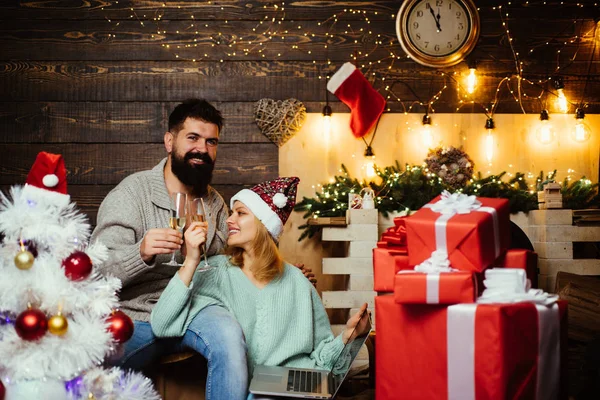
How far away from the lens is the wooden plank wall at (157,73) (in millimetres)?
3461

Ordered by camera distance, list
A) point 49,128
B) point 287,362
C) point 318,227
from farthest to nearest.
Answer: point 49,128
point 318,227
point 287,362

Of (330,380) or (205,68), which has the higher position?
(205,68)

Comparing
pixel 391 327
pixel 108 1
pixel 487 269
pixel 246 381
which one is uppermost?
pixel 108 1

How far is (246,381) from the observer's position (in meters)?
1.97

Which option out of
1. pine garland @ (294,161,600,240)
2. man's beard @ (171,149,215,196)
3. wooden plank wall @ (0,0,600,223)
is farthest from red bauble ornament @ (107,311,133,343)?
wooden plank wall @ (0,0,600,223)

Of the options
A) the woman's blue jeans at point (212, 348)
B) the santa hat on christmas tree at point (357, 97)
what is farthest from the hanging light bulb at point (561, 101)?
the woman's blue jeans at point (212, 348)

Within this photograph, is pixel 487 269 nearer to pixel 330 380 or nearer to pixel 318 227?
pixel 330 380

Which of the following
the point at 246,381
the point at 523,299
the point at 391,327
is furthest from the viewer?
the point at 246,381

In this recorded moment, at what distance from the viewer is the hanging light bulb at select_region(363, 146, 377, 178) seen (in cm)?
342

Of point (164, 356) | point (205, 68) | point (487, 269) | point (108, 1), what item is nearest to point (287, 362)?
point (164, 356)

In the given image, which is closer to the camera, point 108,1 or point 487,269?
point 487,269

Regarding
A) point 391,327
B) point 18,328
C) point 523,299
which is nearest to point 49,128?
point 18,328

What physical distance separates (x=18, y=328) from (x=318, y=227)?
1935 mm

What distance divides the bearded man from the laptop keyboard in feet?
0.53
